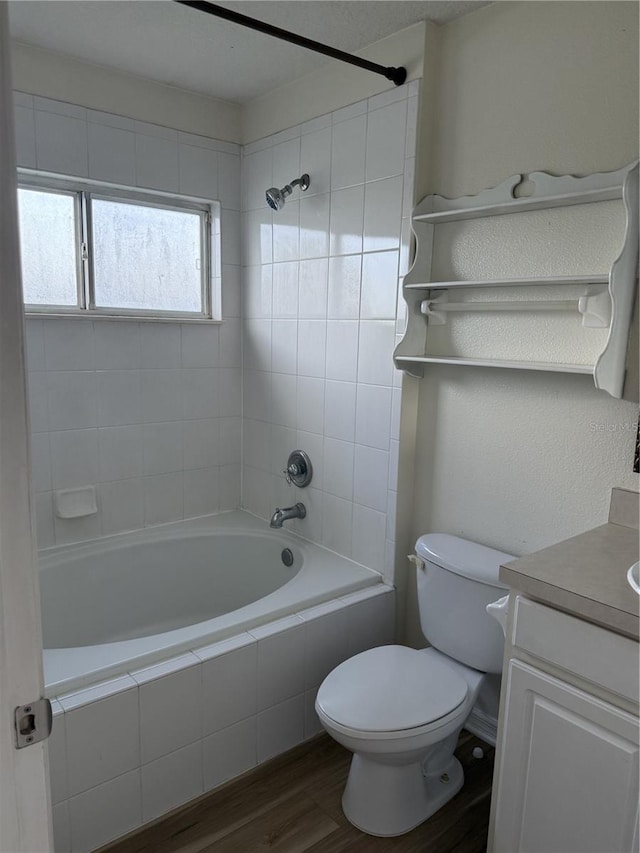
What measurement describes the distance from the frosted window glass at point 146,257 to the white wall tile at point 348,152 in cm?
80

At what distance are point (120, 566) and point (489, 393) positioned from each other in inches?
68.3

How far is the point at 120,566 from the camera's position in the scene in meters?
2.59

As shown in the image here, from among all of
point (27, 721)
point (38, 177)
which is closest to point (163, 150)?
point (38, 177)

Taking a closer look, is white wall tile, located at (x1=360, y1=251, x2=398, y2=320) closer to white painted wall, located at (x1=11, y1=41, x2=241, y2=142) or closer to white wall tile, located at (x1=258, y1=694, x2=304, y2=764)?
white painted wall, located at (x1=11, y1=41, x2=241, y2=142)

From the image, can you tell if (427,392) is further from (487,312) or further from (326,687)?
(326,687)

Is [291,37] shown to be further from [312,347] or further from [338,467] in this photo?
[338,467]

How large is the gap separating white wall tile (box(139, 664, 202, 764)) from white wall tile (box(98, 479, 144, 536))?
110cm

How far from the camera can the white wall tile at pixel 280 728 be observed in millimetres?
1974

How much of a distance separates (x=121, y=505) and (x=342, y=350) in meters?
1.24

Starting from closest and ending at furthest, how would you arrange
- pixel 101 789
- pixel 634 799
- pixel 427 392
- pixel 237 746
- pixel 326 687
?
pixel 634 799, pixel 101 789, pixel 326 687, pixel 237 746, pixel 427 392

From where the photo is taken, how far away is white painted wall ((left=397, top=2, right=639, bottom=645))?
5.29 ft

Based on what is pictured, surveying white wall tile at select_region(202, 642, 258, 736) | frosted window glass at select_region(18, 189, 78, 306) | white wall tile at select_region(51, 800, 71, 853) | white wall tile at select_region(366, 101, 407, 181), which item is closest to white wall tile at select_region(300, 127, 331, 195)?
white wall tile at select_region(366, 101, 407, 181)

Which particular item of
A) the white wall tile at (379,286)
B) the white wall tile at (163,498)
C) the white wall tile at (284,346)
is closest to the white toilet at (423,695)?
the white wall tile at (379,286)

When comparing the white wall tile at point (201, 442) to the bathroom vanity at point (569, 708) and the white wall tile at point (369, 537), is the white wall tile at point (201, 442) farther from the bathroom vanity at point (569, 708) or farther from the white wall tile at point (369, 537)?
the bathroom vanity at point (569, 708)
